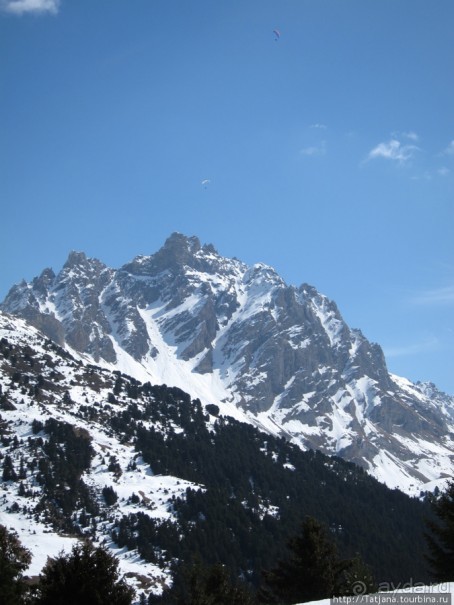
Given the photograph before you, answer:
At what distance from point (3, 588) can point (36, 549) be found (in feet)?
440

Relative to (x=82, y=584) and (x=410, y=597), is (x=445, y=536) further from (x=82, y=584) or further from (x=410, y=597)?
(x=82, y=584)

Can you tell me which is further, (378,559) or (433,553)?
(378,559)

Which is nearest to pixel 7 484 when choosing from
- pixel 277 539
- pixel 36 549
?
pixel 36 549

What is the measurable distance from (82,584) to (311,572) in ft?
71.1

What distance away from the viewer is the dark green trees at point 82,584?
2809 cm

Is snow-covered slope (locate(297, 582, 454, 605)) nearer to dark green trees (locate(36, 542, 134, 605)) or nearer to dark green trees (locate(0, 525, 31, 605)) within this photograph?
dark green trees (locate(36, 542, 134, 605))

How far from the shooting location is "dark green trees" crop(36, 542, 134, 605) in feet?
92.2

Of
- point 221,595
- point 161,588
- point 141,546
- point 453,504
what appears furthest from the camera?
point 141,546

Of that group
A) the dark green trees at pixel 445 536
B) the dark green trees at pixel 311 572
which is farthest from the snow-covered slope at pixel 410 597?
the dark green trees at pixel 311 572

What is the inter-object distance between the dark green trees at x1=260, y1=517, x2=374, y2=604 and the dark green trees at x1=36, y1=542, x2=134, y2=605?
18.9 metres

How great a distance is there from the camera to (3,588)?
130 feet

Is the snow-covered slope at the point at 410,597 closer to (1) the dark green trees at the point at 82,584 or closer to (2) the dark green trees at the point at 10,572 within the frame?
(1) the dark green trees at the point at 82,584

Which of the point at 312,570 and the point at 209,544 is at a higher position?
the point at 209,544

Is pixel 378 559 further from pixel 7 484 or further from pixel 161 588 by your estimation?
pixel 7 484
